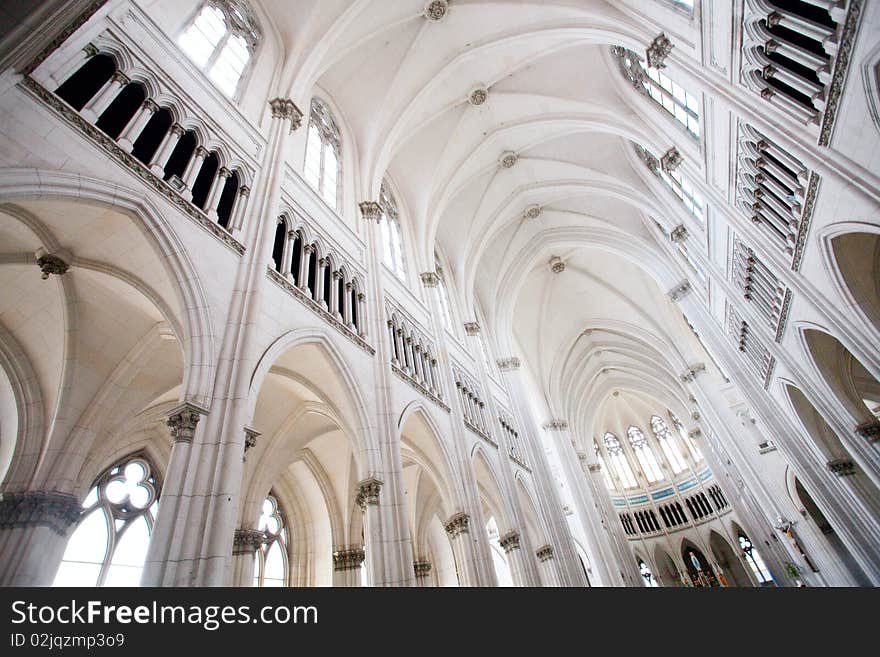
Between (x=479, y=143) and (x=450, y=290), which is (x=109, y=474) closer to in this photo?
(x=450, y=290)

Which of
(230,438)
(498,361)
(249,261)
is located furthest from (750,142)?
(498,361)

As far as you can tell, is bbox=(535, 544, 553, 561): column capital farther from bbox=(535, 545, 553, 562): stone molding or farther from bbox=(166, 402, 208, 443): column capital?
bbox=(166, 402, 208, 443): column capital

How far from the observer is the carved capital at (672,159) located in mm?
11906

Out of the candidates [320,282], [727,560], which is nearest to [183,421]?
[320,282]

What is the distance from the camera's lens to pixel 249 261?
6.45m

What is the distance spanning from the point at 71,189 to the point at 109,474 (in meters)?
8.02

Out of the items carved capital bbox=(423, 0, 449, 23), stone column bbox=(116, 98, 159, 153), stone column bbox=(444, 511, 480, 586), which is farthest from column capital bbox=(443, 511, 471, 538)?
carved capital bbox=(423, 0, 449, 23)

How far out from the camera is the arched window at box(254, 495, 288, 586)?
11992 millimetres

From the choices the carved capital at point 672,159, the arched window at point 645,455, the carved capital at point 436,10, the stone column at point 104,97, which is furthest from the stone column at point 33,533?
the arched window at point 645,455

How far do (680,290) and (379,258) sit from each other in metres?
12.9

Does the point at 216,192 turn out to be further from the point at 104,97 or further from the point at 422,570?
the point at 422,570

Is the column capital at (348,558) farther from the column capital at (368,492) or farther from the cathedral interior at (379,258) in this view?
the column capital at (368,492)

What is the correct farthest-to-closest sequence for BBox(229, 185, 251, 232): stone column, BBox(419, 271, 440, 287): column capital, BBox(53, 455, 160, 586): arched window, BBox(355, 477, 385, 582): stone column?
BBox(419, 271, 440, 287): column capital
BBox(53, 455, 160, 586): arched window
BBox(229, 185, 251, 232): stone column
BBox(355, 477, 385, 582): stone column

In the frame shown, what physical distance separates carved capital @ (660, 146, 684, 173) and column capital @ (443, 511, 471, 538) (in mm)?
10337
